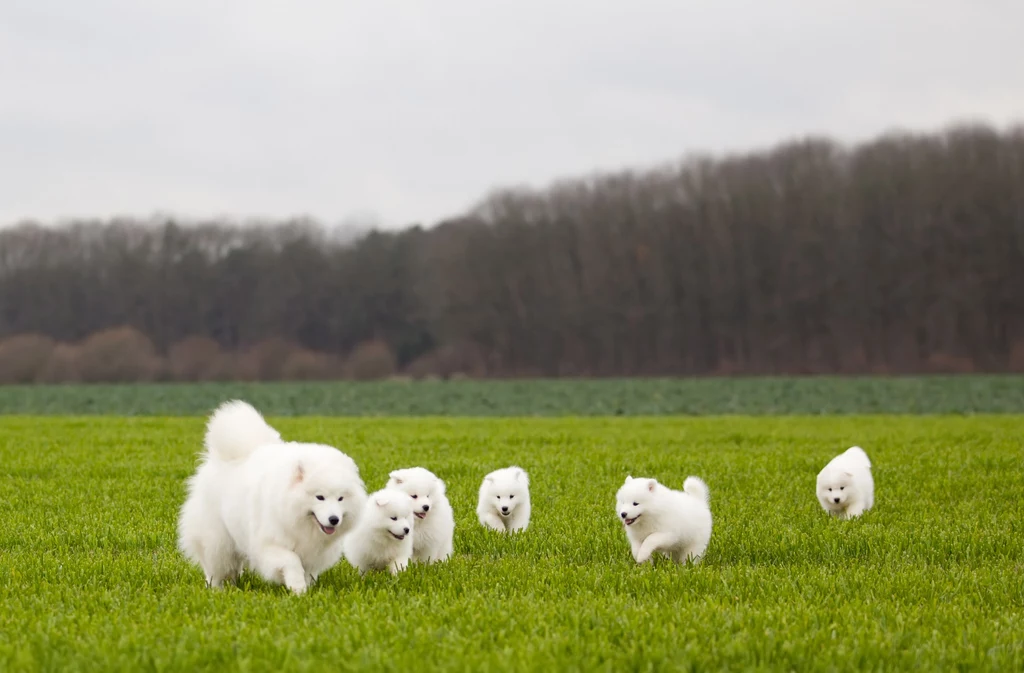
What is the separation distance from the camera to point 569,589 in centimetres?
618

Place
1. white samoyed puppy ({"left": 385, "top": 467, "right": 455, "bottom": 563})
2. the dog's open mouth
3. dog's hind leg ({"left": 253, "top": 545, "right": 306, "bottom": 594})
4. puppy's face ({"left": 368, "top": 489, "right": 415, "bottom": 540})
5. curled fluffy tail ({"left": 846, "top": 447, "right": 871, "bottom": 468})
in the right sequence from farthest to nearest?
curled fluffy tail ({"left": 846, "top": 447, "right": 871, "bottom": 468})
white samoyed puppy ({"left": 385, "top": 467, "right": 455, "bottom": 563})
puppy's face ({"left": 368, "top": 489, "right": 415, "bottom": 540})
dog's hind leg ({"left": 253, "top": 545, "right": 306, "bottom": 594})
the dog's open mouth

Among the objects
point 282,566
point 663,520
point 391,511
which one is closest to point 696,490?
point 663,520

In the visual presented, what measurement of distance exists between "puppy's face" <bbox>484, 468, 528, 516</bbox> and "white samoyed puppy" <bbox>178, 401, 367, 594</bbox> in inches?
107

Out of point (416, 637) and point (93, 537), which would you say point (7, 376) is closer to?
point (93, 537)

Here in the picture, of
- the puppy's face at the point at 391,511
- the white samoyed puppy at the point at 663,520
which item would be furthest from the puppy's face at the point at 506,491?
the puppy's face at the point at 391,511

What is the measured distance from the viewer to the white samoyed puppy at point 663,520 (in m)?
7.34

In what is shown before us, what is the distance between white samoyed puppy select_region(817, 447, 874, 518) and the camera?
377 inches

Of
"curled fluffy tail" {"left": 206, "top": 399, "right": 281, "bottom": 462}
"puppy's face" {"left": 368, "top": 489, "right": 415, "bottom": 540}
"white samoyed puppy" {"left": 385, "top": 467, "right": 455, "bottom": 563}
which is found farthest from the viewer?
"white samoyed puppy" {"left": 385, "top": 467, "right": 455, "bottom": 563}

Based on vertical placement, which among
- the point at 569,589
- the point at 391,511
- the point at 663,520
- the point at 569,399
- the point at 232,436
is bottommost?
the point at 569,589

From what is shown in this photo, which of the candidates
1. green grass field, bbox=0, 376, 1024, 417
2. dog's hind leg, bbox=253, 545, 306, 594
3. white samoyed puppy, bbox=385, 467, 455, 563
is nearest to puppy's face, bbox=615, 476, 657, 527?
white samoyed puppy, bbox=385, 467, 455, 563

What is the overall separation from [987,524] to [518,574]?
4.68 meters

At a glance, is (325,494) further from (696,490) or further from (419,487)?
(696,490)

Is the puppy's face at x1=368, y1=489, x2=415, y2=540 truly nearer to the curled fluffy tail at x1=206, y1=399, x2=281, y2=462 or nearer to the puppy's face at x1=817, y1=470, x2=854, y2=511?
the curled fluffy tail at x1=206, y1=399, x2=281, y2=462

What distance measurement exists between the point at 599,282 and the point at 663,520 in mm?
69958
